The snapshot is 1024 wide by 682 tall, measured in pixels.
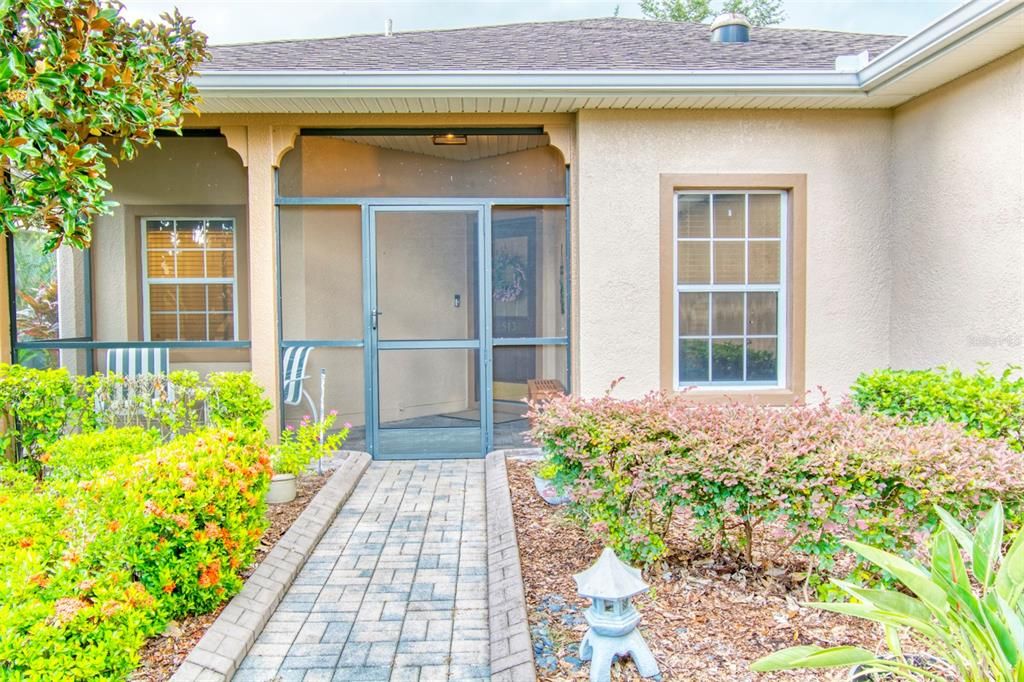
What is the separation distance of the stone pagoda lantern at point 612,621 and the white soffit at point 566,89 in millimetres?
4307

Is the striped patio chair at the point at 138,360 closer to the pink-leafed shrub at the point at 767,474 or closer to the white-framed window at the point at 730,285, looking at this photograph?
the pink-leafed shrub at the point at 767,474

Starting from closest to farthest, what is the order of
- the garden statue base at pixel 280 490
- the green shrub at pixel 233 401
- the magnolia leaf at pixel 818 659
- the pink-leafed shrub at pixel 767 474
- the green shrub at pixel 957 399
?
the magnolia leaf at pixel 818 659
the pink-leafed shrub at pixel 767 474
the green shrub at pixel 957 399
the garden statue base at pixel 280 490
the green shrub at pixel 233 401

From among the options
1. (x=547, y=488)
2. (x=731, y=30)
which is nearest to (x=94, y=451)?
(x=547, y=488)

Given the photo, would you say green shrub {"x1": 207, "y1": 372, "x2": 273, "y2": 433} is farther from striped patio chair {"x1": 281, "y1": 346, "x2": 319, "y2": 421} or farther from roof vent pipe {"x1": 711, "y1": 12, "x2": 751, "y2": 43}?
roof vent pipe {"x1": 711, "y1": 12, "x2": 751, "y2": 43}

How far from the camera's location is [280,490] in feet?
16.4

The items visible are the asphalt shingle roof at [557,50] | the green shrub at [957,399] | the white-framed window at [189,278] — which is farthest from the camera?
the white-framed window at [189,278]

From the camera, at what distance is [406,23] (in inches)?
892

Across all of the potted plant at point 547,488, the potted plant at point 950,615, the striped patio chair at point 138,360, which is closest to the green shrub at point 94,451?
the striped patio chair at point 138,360

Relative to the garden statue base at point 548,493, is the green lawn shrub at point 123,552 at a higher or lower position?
higher

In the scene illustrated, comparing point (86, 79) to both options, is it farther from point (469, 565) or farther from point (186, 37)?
point (469, 565)

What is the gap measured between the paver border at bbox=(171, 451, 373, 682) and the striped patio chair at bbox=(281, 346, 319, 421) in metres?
1.64

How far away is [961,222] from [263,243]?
6.17 metres

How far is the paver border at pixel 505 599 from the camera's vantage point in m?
2.78

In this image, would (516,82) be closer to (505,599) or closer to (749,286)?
(749,286)
